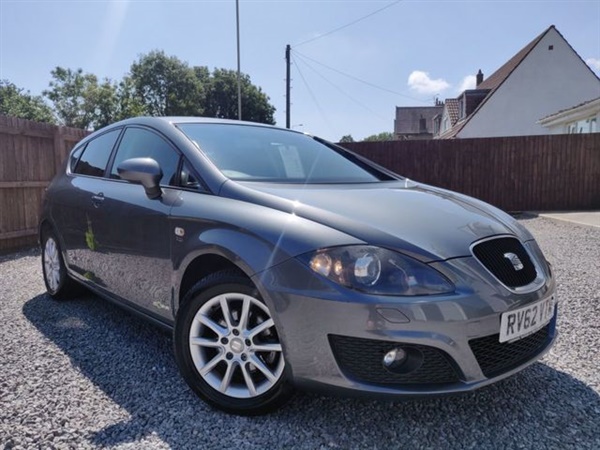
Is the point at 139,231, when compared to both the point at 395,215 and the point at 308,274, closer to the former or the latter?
the point at 308,274

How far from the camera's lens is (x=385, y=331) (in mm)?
1772

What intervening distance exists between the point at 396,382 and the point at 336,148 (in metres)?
2.09

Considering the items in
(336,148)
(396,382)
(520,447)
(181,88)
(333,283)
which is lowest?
(520,447)

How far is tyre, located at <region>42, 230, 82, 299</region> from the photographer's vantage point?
3.87 metres

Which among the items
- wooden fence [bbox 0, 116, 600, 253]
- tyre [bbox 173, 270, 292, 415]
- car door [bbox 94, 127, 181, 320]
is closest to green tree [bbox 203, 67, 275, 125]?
wooden fence [bbox 0, 116, 600, 253]

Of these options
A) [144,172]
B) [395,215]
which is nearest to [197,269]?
[144,172]

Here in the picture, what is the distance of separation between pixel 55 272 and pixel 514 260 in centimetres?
367

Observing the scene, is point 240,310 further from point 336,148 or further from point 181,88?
point 181,88

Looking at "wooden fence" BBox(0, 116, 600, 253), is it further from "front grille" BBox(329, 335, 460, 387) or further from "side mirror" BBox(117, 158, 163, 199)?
"front grille" BBox(329, 335, 460, 387)

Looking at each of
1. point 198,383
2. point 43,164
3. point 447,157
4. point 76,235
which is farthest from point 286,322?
point 447,157

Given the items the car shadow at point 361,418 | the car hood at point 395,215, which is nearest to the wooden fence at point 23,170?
the car shadow at point 361,418

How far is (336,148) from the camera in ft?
11.6

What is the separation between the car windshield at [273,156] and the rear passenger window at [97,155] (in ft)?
3.04

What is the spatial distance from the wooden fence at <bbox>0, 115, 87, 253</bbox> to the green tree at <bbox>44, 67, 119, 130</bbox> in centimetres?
3816
